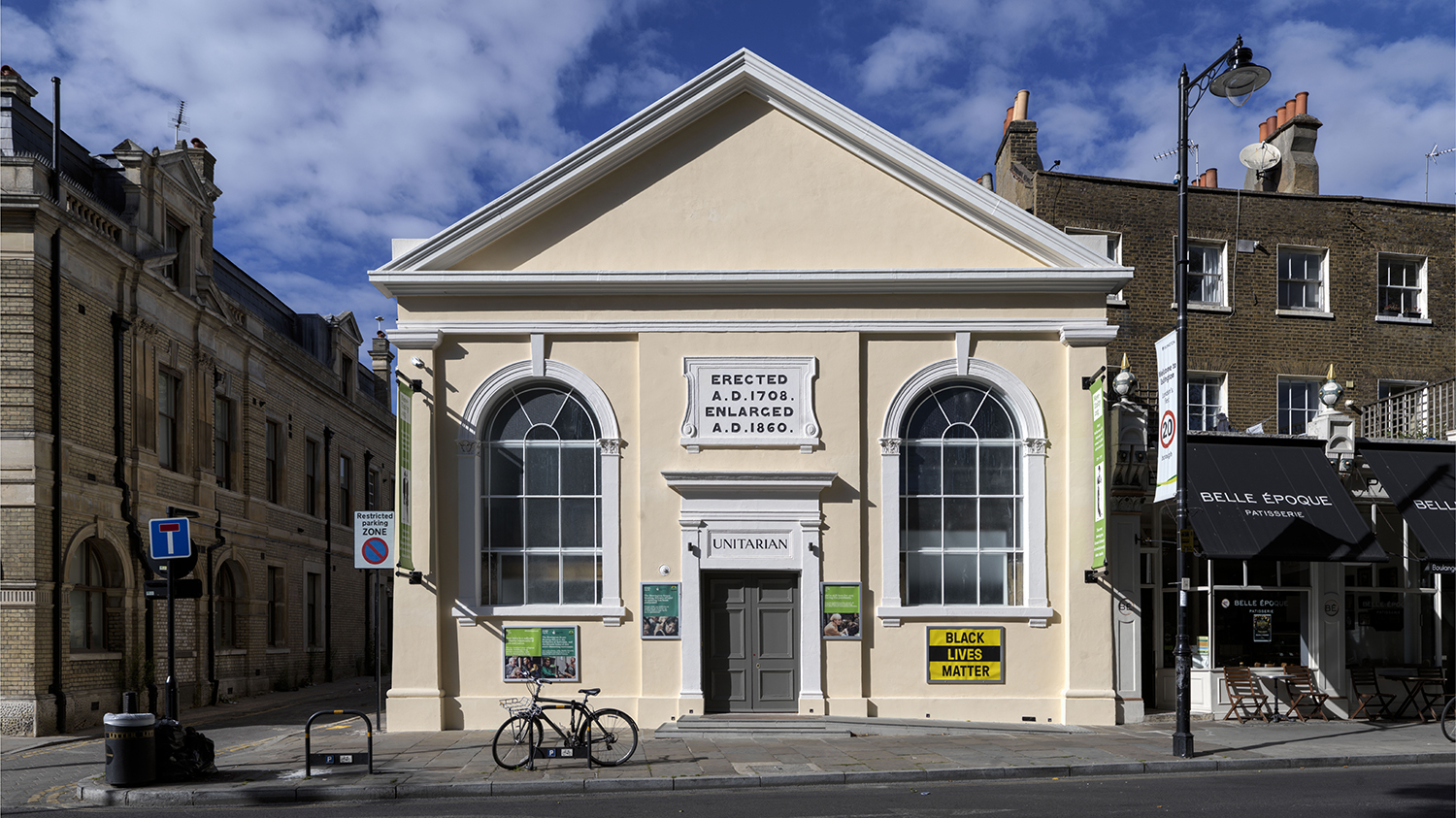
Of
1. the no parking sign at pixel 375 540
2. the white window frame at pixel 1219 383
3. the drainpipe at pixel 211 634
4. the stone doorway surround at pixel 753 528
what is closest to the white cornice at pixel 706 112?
the no parking sign at pixel 375 540

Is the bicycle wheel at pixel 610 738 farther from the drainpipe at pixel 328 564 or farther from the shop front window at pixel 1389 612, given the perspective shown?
the drainpipe at pixel 328 564

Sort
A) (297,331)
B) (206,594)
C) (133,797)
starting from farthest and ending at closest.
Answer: (297,331), (206,594), (133,797)

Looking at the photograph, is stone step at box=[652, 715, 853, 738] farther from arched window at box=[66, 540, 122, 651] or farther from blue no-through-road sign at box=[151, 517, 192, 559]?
arched window at box=[66, 540, 122, 651]

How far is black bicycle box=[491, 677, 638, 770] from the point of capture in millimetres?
12438

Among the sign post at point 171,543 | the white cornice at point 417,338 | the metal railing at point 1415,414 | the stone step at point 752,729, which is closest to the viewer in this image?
the sign post at point 171,543

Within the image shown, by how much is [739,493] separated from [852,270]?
3450 millimetres

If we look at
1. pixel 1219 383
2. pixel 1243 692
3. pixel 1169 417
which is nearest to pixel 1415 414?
pixel 1219 383

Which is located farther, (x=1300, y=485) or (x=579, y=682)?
(x=1300, y=485)

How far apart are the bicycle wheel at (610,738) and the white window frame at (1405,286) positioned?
54.8 ft

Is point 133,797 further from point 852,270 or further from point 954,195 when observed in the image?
point 954,195

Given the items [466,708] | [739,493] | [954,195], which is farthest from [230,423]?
[954,195]

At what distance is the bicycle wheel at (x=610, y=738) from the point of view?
12.5 meters

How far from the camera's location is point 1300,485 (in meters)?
17.0

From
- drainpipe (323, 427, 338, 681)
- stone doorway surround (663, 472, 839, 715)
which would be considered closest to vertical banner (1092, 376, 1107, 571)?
stone doorway surround (663, 472, 839, 715)
